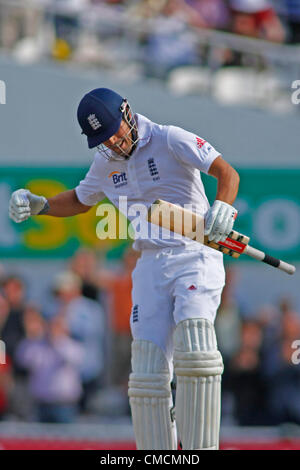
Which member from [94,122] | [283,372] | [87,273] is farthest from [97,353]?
[94,122]

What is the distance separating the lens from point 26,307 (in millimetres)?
8719

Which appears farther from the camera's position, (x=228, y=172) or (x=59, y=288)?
(x=59, y=288)

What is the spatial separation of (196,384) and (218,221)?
81cm

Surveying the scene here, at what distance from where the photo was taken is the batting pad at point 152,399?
15.6 ft

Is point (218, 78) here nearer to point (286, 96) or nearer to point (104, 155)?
point (286, 96)

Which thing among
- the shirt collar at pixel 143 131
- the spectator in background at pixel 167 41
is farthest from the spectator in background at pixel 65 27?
the shirt collar at pixel 143 131

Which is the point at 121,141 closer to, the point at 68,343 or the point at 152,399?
the point at 152,399

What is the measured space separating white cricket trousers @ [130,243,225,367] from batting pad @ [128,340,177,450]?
0.23 feet

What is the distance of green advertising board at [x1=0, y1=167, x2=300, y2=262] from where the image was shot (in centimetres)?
858

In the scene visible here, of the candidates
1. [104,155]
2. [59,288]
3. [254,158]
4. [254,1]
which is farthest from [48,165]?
[104,155]

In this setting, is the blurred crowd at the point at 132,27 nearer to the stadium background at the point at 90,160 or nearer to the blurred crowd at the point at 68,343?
the stadium background at the point at 90,160

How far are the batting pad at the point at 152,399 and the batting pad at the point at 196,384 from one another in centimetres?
10

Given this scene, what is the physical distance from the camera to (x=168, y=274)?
487 cm

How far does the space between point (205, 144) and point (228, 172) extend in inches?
7.8
